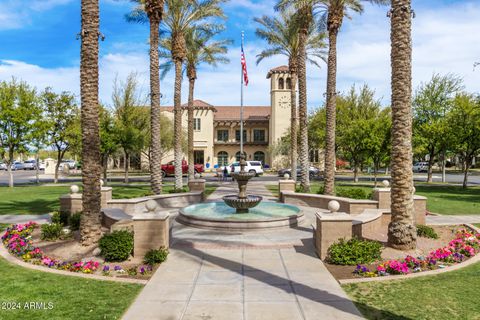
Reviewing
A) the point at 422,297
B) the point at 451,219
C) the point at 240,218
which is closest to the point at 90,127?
the point at 240,218

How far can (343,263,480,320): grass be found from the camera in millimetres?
5730

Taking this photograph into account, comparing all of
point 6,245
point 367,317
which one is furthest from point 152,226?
point 367,317

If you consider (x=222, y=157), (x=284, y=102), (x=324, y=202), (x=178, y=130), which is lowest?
(x=324, y=202)

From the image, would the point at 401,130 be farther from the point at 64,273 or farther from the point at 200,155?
the point at 200,155

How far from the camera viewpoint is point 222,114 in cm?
6022

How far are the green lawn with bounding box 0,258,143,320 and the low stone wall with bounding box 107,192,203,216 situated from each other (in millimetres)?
6277

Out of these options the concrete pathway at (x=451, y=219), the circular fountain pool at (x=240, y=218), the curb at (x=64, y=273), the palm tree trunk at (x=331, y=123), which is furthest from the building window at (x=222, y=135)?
the curb at (x=64, y=273)

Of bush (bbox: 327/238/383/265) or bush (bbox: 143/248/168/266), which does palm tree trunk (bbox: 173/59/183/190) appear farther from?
bush (bbox: 327/238/383/265)

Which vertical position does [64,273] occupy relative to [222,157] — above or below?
below

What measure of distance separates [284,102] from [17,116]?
34.1 m

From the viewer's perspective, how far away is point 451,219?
1455 centimetres

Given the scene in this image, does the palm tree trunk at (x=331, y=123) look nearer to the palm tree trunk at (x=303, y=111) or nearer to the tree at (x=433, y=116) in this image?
the palm tree trunk at (x=303, y=111)

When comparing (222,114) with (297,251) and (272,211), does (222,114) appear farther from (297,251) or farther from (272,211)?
(297,251)

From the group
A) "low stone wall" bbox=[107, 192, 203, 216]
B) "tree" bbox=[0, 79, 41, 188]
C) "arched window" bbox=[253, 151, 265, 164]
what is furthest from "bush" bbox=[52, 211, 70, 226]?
"arched window" bbox=[253, 151, 265, 164]
